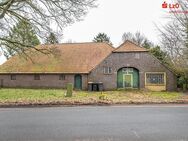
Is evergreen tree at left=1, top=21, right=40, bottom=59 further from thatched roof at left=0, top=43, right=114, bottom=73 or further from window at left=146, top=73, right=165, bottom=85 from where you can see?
window at left=146, top=73, right=165, bottom=85

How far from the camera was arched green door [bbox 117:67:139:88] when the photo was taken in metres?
41.9

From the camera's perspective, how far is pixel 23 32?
25500mm

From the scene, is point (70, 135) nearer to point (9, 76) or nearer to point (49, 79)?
point (49, 79)

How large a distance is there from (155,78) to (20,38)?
21.4 metres

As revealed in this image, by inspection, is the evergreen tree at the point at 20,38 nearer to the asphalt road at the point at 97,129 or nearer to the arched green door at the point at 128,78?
the asphalt road at the point at 97,129

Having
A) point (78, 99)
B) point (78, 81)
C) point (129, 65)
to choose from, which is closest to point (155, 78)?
point (129, 65)

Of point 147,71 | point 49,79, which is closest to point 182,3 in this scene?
point 147,71

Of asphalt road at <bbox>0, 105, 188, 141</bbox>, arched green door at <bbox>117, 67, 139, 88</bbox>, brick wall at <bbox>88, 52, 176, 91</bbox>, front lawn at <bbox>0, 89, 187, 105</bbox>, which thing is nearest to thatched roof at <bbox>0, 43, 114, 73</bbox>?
brick wall at <bbox>88, 52, 176, 91</bbox>

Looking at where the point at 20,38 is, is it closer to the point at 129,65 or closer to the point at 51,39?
the point at 51,39

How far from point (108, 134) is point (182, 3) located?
27750mm

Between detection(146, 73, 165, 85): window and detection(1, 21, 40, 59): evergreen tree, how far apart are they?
19791 millimetres

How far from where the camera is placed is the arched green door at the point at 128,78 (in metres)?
41.9

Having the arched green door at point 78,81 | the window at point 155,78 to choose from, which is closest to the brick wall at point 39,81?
the arched green door at point 78,81

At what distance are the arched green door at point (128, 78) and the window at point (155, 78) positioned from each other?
159 cm
